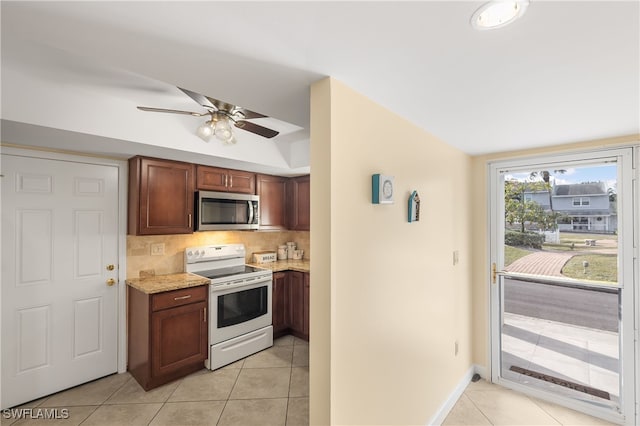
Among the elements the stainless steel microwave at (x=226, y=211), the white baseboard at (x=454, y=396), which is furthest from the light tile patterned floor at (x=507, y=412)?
the stainless steel microwave at (x=226, y=211)

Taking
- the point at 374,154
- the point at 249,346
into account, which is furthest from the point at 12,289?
the point at 374,154

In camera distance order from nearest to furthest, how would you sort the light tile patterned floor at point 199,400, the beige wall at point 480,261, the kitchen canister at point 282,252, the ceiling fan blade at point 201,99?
1. the ceiling fan blade at point 201,99
2. the light tile patterned floor at point 199,400
3. the beige wall at point 480,261
4. the kitchen canister at point 282,252

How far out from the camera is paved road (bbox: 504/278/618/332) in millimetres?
2389

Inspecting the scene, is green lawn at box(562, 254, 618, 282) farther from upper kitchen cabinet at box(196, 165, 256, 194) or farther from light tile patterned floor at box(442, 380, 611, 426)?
upper kitchen cabinet at box(196, 165, 256, 194)

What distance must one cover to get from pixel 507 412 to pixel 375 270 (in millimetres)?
1972

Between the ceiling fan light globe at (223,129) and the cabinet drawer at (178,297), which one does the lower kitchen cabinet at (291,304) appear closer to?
the cabinet drawer at (178,297)

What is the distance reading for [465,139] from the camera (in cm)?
237

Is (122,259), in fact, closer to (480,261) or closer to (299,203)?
(299,203)

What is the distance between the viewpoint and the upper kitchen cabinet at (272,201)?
3.86m

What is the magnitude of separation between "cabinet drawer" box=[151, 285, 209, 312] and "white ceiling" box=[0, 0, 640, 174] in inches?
55.7

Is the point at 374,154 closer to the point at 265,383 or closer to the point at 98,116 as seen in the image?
the point at 98,116

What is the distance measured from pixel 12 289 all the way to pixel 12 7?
8.26ft

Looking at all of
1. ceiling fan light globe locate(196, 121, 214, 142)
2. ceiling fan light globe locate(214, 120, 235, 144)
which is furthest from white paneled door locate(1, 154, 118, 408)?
ceiling fan light globe locate(214, 120, 235, 144)

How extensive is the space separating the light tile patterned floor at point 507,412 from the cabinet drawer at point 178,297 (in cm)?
242
